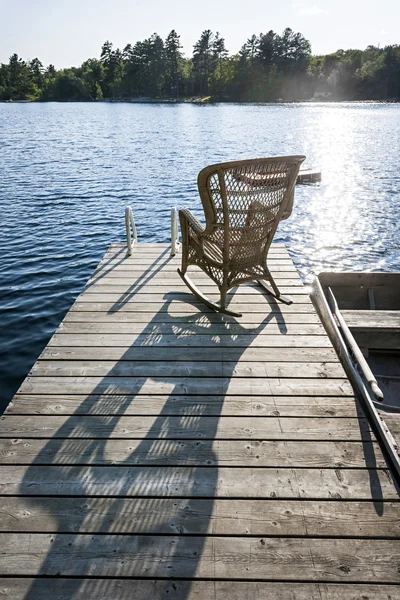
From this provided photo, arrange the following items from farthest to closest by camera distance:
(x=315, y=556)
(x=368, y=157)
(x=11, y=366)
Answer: (x=368, y=157) < (x=11, y=366) < (x=315, y=556)

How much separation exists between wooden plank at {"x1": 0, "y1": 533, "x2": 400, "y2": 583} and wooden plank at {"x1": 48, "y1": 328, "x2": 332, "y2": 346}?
1.54 metres

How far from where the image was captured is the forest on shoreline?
7894 centimetres

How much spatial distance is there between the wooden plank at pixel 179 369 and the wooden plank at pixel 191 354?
0.05 meters

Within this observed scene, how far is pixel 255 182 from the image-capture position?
10.1ft

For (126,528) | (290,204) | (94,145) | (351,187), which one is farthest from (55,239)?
(94,145)

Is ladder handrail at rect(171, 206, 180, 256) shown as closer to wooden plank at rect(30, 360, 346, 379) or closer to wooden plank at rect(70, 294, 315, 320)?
wooden plank at rect(70, 294, 315, 320)

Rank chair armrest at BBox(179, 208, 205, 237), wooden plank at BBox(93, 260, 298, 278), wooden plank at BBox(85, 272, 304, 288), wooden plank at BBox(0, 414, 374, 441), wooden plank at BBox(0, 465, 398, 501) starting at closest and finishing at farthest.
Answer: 1. wooden plank at BBox(0, 465, 398, 501)
2. wooden plank at BBox(0, 414, 374, 441)
3. chair armrest at BBox(179, 208, 205, 237)
4. wooden plank at BBox(85, 272, 304, 288)
5. wooden plank at BBox(93, 260, 298, 278)

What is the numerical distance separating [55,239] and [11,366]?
16.4 ft

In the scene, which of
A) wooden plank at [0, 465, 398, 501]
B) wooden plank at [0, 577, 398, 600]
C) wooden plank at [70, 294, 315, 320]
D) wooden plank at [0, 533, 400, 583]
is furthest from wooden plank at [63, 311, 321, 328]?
wooden plank at [0, 577, 398, 600]

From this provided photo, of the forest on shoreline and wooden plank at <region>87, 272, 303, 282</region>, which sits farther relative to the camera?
the forest on shoreline

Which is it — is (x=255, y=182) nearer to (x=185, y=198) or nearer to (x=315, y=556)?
(x=315, y=556)

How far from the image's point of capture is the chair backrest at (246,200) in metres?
3.00

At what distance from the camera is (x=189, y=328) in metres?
3.30

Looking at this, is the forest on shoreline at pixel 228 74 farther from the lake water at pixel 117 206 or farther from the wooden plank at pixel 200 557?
the wooden plank at pixel 200 557
